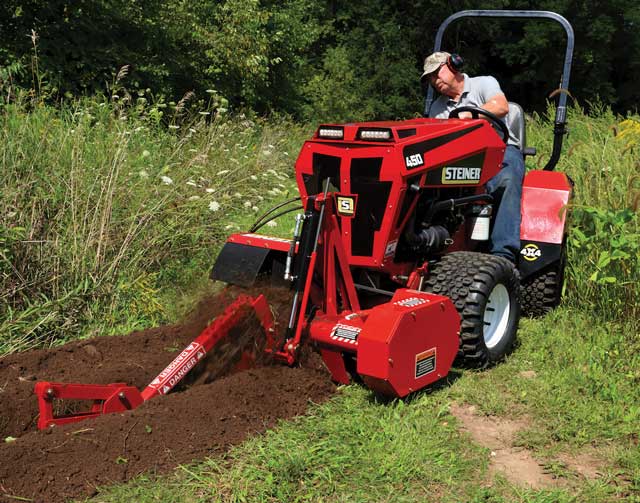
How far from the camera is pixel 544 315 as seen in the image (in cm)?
550

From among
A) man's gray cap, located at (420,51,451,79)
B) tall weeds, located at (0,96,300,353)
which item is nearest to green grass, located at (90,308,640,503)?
tall weeds, located at (0,96,300,353)

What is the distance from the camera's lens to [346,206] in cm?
438

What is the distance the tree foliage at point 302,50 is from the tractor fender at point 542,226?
396cm

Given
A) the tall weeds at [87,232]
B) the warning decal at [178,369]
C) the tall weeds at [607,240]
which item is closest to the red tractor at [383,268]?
the warning decal at [178,369]

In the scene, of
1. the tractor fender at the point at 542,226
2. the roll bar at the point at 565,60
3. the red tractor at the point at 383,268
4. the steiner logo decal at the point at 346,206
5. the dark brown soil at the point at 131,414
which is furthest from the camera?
the roll bar at the point at 565,60

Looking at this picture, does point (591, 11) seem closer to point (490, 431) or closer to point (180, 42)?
point (180, 42)

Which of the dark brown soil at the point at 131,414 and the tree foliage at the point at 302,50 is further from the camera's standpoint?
the tree foliage at the point at 302,50

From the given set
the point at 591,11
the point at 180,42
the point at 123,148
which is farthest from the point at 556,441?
the point at 591,11

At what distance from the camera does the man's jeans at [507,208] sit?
5246 millimetres

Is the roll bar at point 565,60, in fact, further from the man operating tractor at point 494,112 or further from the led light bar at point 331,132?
the led light bar at point 331,132

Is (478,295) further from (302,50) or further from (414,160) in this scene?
(302,50)

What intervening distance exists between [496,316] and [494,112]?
1426mm

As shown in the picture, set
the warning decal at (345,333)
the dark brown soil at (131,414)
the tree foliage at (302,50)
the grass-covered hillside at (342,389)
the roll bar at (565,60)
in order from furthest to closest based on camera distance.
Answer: the tree foliage at (302,50), the roll bar at (565,60), the warning decal at (345,333), the grass-covered hillside at (342,389), the dark brown soil at (131,414)

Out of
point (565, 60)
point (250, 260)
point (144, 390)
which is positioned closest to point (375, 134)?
point (250, 260)
